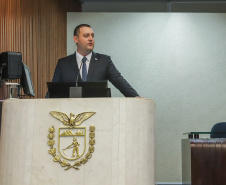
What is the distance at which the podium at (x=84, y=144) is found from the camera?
2746mm

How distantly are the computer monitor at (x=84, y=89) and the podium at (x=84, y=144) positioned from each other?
9.0 inches

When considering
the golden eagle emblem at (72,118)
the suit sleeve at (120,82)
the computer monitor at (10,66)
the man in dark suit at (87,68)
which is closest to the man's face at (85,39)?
the man in dark suit at (87,68)

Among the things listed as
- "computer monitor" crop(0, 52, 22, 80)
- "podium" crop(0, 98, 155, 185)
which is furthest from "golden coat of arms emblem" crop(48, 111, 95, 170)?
"computer monitor" crop(0, 52, 22, 80)

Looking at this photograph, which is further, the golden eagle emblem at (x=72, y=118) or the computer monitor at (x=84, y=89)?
the computer monitor at (x=84, y=89)

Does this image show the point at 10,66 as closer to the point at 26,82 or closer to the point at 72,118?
the point at 26,82

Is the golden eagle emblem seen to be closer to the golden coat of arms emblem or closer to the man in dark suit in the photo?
the golden coat of arms emblem

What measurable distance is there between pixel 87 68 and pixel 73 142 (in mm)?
1607

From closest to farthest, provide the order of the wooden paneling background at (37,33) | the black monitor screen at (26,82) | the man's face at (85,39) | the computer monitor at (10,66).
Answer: the man's face at (85,39)
the computer monitor at (10,66)
the black monitor screen at (26,82)
the wooden paneling background at (37,33)

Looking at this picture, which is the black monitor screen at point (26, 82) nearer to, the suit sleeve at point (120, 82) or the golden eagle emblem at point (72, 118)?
the suit sleeve at point (120, 82)

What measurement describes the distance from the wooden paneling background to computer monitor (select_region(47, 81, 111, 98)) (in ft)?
7.67

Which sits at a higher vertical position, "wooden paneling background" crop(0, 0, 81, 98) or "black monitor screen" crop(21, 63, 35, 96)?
"wooden paneling background" crop(0, 0, 81, 98)

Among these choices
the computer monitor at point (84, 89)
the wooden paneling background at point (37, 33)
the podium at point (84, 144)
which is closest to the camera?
the podium at point (84, 144)

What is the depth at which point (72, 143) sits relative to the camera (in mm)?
2748

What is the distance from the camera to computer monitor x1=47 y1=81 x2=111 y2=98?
3.01 meters
